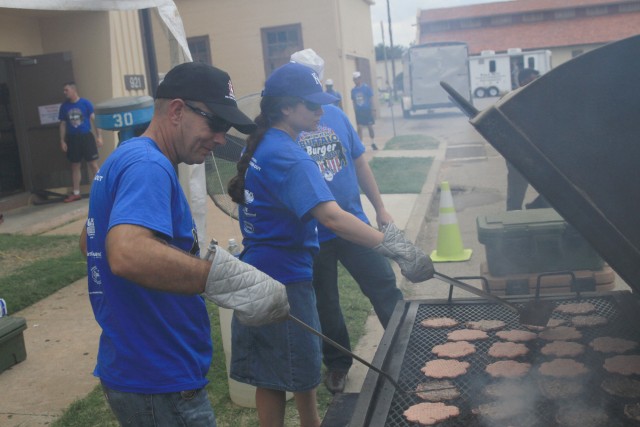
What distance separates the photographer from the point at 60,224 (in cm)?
984

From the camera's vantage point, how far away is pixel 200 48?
20.7m

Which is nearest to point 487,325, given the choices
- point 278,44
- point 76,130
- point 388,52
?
point 76,130

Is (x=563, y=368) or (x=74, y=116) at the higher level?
(x=74, y=116)

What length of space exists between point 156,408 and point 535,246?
358 cm

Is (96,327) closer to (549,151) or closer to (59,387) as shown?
(59,387)

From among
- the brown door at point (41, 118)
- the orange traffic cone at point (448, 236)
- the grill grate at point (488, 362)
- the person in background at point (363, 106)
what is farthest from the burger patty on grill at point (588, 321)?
the person in background at point (363, 106)

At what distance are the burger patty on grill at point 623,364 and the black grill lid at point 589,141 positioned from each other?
71 cm

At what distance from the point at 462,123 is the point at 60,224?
19.6 metres

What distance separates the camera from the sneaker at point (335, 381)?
160 inches

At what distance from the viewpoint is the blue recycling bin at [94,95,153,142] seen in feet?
16.2

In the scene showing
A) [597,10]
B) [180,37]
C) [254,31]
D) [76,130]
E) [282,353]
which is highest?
[597,10]

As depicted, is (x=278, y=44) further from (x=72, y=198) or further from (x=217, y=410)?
(x=217, y=410)

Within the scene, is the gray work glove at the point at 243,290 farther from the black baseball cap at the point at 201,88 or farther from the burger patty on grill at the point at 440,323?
the burger patty on grill at the point at 440,323

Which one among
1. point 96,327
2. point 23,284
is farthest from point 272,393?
point 23,284
